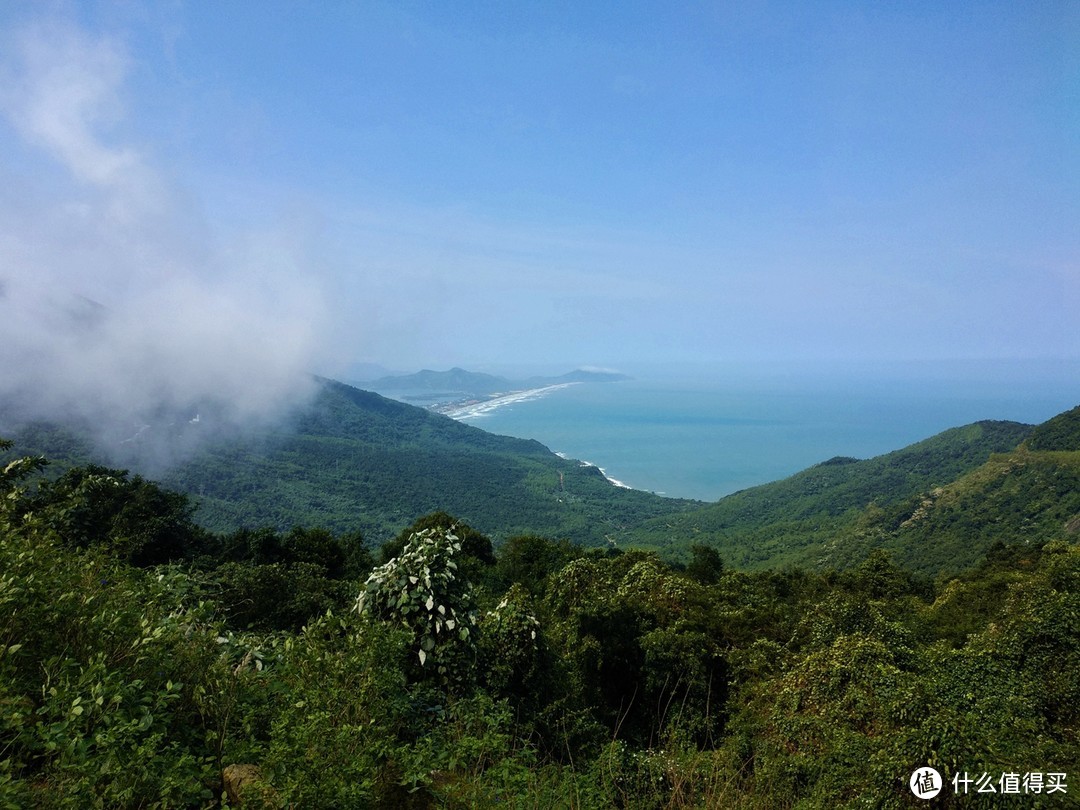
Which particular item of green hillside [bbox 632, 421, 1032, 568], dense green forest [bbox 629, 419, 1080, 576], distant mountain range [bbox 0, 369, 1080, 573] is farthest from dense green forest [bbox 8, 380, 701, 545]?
dense green forest [bbox 629, 419, 1080, 576]

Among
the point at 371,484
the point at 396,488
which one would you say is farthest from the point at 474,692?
the point at 371,484

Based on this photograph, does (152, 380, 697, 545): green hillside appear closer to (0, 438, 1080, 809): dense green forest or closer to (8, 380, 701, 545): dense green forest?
(8, 380, 701, 545): dense green forest

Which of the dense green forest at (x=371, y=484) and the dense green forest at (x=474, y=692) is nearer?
the dense green forest at (x=474, y=692)

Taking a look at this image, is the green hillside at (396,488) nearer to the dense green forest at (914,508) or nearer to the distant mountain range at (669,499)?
the distant mountain range at (669,499)

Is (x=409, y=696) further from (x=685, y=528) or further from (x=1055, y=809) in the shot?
(x=685, y=528)

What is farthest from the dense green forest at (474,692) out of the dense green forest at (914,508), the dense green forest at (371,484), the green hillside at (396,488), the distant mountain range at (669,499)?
the green hillside at (396,488)

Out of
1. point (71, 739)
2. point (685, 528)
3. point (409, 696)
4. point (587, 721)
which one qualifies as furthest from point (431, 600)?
point (685, 528)

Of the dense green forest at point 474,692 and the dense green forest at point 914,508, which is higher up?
the dense green forest at point 474,692
